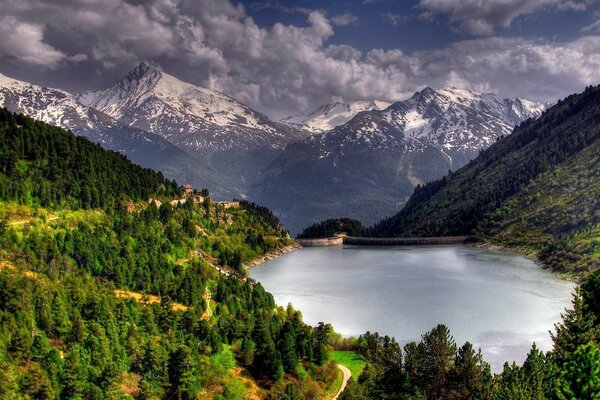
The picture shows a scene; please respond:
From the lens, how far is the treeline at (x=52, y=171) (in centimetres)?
14850

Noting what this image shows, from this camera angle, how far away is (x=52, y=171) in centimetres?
16350

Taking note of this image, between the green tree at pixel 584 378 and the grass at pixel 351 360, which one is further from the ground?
the green tree at pixel 584 378

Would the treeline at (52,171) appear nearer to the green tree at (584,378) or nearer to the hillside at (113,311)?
the hillside at (113,311)

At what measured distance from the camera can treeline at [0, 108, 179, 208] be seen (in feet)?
487

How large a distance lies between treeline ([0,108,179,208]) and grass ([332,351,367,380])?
85788 millimetres

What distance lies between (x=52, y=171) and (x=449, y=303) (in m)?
116

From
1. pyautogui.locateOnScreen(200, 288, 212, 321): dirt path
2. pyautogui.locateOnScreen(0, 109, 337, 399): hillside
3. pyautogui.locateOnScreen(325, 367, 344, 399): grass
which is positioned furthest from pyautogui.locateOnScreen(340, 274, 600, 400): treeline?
pyautogui.locateOnScreen(200, 288, 212, 321): dirt path

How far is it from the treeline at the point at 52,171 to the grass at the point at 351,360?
281 feet

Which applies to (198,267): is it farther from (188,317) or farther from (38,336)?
(38,336)

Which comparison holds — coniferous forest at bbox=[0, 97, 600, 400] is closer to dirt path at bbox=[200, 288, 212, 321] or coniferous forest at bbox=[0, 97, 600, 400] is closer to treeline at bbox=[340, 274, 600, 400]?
treeline at bbox=[340, 274, 600, 400]

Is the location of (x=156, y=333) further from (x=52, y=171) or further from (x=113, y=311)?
(x=52, y=171)

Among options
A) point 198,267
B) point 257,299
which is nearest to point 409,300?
point 257,299

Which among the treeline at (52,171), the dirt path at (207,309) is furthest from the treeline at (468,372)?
the treeline at (52,171)

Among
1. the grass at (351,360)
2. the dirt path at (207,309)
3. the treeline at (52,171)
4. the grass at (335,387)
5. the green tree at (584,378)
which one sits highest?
the treeline at (52,171)
